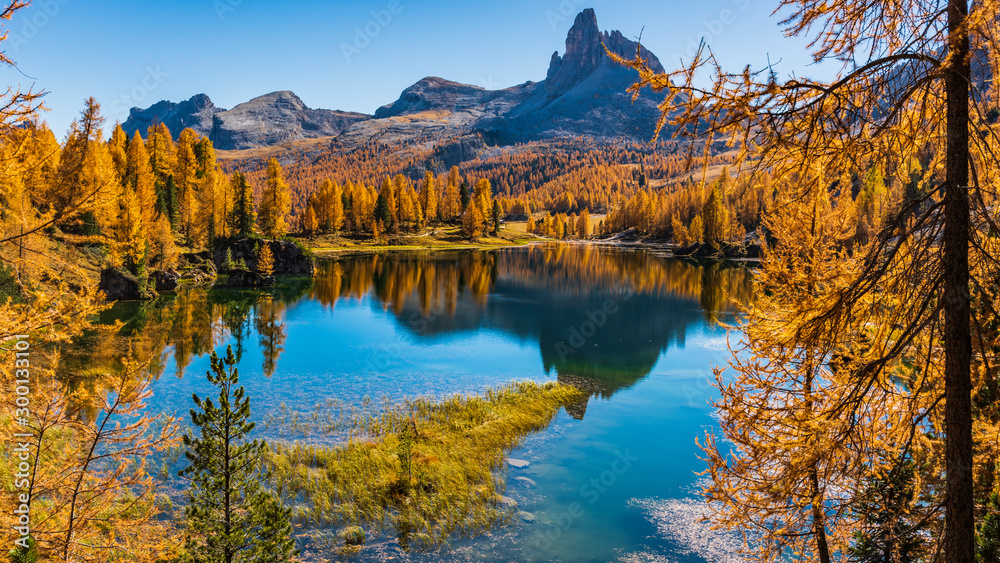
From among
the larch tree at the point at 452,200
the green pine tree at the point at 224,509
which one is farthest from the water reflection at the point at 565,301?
the larch tree at the point at 452,200

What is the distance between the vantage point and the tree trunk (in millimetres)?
4770

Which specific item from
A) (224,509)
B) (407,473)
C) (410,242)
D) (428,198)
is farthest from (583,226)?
(224,509)

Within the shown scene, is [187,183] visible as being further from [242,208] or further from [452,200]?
[452,200]

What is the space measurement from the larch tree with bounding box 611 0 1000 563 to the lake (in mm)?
11008

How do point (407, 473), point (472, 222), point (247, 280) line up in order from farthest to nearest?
point (472, 222) < point (247, 280) < point (407, 473)

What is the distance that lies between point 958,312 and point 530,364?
29358mm

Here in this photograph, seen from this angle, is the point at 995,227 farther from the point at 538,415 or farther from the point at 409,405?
the point at 409,405

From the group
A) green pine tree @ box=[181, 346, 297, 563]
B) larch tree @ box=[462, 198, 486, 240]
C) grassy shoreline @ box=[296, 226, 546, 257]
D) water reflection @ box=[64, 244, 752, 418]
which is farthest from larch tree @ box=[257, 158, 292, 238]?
green pine tree @ box=[181, 346, 297, 563]

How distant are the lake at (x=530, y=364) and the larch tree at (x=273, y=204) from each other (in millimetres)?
24809

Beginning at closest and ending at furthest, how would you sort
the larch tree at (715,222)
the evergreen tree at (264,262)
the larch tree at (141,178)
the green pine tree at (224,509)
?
the green pine tree at (224,509) < the larch tree at (141,178) < the evergreen tree at (264,262) < the larch tree at (715,222)

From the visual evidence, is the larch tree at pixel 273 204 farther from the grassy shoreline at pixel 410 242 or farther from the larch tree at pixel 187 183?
the larch tree at pixel 187 183

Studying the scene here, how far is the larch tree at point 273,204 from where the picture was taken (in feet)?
292

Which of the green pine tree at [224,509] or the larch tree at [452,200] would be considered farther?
the larch tree at [452,200]

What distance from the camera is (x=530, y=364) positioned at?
33625mm
